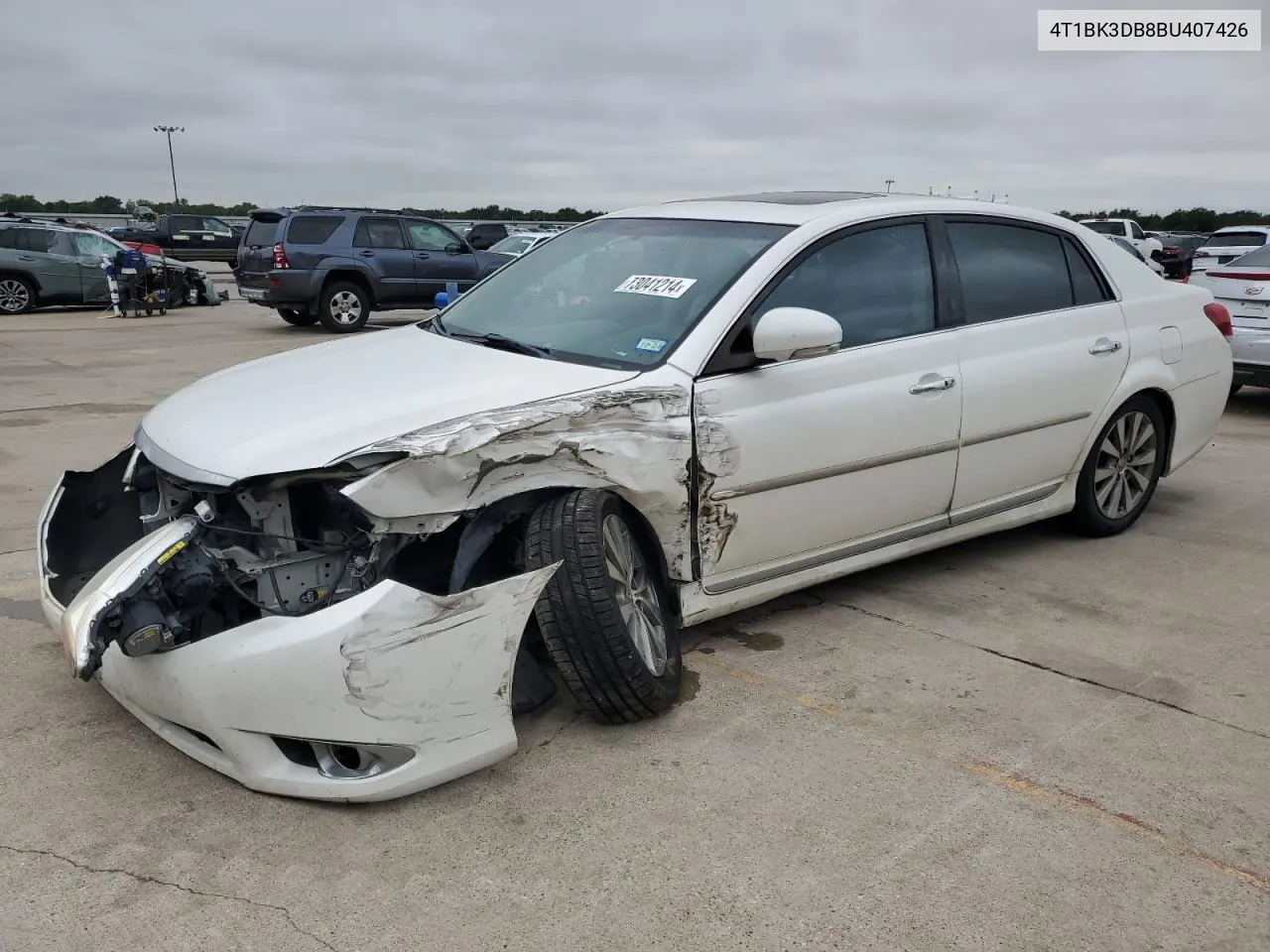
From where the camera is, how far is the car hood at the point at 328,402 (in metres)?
2.87

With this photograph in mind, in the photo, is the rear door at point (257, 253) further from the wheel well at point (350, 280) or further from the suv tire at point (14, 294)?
the suv tire at point (14, 294)

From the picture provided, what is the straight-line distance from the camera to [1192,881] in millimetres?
2529

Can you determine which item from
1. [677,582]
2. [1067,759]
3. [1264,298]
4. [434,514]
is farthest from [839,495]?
[1264,298]

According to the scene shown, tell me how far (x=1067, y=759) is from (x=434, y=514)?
6.32 feet

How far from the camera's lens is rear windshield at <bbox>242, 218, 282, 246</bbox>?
14.8 m

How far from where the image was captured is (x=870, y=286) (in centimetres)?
402

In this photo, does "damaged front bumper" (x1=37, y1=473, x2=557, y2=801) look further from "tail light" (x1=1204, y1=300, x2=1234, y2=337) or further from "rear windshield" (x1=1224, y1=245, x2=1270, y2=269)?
"rear windshield" (x1=1224, y1=245, x2=1270, y2=269)

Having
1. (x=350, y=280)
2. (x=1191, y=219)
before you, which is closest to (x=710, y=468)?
(x=350, y=280)

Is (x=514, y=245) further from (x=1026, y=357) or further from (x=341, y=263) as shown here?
(x=1026, y=357)

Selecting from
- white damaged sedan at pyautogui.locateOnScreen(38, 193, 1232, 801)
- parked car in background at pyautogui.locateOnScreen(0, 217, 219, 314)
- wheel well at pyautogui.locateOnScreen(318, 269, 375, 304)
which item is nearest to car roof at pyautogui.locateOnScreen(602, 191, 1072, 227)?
white damaged sedan at pyautogui.locateOnScreen(38, 193, 1232, 801)

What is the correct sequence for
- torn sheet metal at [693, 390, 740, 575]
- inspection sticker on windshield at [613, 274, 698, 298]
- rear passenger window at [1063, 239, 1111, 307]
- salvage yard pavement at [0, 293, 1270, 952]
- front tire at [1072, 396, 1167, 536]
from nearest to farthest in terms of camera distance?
salvage yard pavement at [0, 293, 1270, 952] → torn sheet metal at [693, 390, 740, 575] → inspection sticker on windshield at [613, 274, 698, 298] → rear passenger window at [1063, 239, 1111, 307] → front tire at [1072, 396, 1167, 536]

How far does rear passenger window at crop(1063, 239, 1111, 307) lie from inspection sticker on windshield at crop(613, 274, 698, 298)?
6.63 ft

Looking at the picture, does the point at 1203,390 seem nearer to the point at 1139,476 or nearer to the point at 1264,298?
the point at 1139,476

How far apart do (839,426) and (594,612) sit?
49.4 inches
